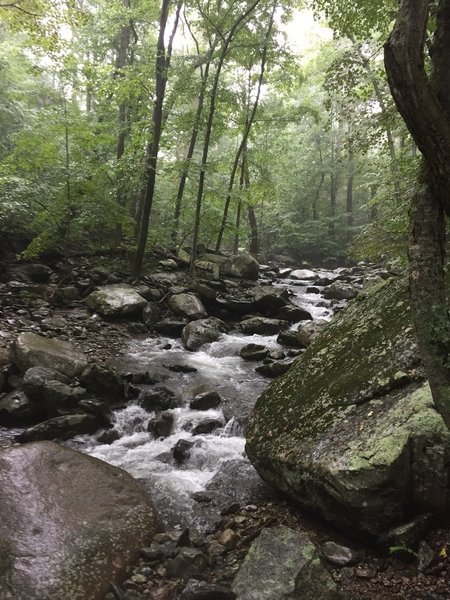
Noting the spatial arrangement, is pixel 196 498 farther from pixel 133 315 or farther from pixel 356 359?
pixel 133 315

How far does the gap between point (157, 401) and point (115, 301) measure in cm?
490

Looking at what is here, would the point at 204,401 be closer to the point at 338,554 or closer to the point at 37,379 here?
the point at 37,379

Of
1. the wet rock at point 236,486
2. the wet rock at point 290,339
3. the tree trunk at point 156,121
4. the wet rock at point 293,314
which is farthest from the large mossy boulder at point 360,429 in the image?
the tree trunk at point 156,121

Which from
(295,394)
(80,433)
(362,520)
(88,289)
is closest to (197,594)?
(362,520)

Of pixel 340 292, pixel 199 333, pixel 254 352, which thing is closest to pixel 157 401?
pixel 254 352

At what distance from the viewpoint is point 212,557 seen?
3.53 metres

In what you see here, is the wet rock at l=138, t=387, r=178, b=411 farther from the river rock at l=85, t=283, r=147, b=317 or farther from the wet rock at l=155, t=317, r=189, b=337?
the river rock at l=85, t=283, r=147, b=317

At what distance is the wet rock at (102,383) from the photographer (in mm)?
6590

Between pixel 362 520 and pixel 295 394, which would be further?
pixel 295 394

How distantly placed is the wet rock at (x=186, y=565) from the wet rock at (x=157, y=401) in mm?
3196

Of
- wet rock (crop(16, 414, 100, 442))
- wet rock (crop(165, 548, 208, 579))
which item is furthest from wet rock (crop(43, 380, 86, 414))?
wet rock (crop(165, 548, 208, 579))

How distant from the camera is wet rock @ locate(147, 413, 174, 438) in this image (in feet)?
19.4

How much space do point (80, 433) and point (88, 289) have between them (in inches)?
267

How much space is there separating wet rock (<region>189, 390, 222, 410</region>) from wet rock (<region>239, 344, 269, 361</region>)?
260 centimetres
